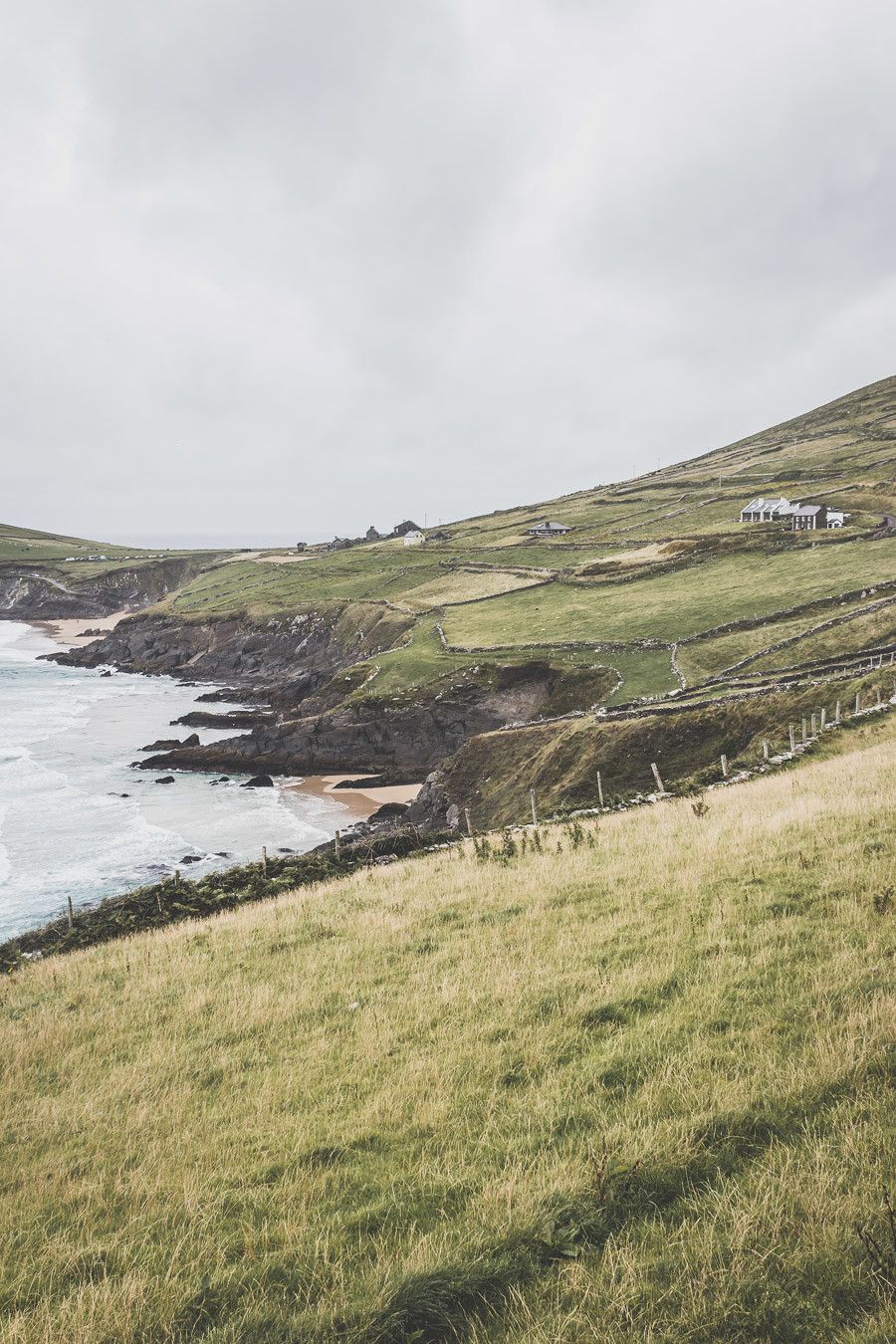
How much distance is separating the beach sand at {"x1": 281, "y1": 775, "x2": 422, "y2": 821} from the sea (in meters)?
1.07

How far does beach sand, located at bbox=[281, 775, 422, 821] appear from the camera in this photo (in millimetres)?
55341

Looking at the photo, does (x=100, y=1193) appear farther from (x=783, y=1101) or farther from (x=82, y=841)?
(x=82, y=841)

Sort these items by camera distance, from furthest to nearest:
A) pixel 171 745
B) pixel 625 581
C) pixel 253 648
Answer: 1. pixel 253 648
2. pixel 625 581
3. pixel 171 745

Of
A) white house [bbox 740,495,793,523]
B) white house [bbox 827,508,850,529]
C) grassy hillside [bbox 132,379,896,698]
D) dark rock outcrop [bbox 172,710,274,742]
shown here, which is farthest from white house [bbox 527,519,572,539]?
dark rock outcrop [bbox 172,710,274,742]

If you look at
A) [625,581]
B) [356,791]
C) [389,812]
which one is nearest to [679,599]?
[625,581]

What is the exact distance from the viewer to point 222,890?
24.2 meters

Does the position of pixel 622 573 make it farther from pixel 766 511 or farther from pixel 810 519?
pixel 766 511

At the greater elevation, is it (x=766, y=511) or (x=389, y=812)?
(x=766, y=511)

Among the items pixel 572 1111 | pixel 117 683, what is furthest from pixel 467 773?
pixel 117 683

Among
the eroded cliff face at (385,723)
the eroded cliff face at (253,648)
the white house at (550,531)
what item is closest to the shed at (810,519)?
the white house at (550,531)

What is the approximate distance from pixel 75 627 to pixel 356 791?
503 ft

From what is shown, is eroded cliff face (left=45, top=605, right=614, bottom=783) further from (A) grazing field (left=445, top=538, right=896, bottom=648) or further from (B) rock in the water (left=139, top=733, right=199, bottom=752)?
(A) grazing field (left=445, top=538, right=896, bottom=648)

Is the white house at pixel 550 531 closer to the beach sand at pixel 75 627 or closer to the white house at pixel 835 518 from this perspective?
the white house at pixel 835 518

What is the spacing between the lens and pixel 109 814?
5331 centimetres
